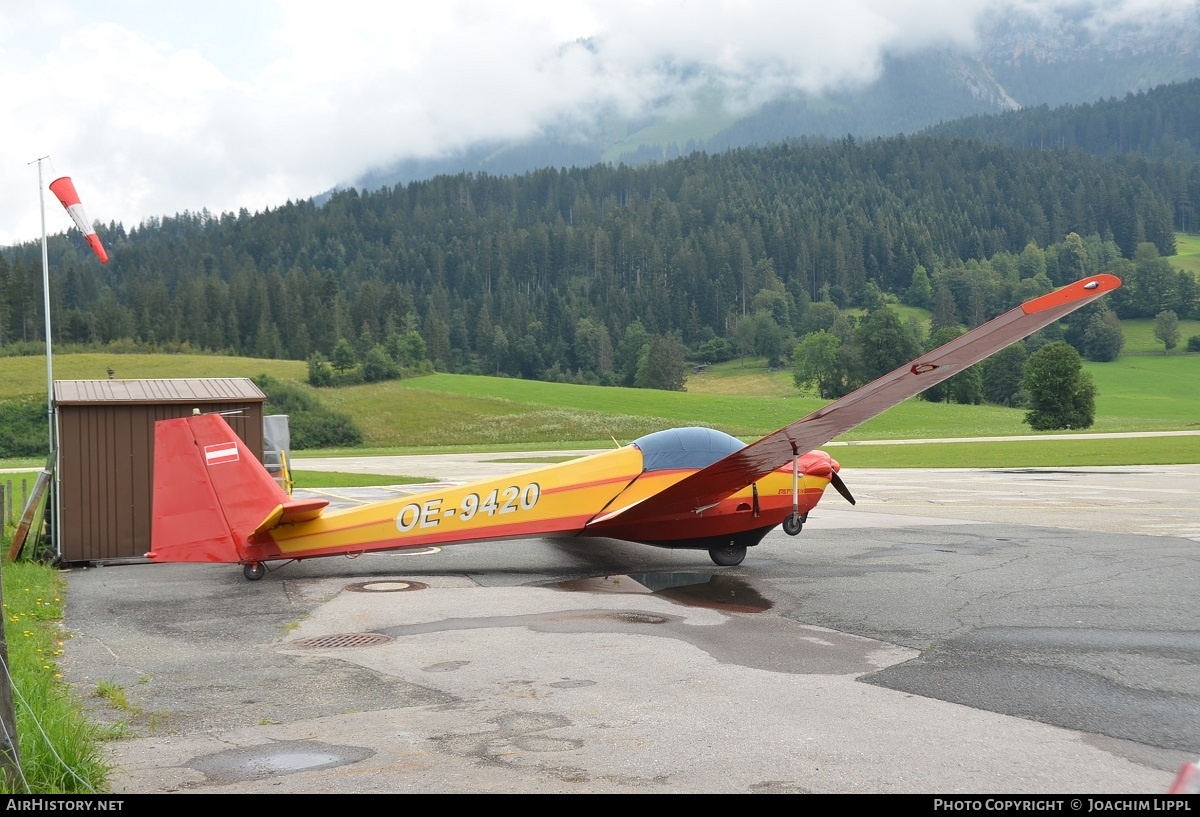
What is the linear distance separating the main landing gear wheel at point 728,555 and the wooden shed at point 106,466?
7.17 meters

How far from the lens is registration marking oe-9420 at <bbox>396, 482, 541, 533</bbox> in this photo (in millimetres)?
12648

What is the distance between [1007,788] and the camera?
531cm

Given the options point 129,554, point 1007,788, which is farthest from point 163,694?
point 129,554

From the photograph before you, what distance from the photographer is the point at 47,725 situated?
18.6 ft

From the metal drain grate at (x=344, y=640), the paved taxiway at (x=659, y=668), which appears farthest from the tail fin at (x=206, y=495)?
the metal drain grate at (x=344, y=640)

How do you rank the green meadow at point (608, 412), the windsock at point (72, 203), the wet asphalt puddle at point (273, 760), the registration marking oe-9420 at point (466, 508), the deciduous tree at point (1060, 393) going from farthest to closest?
1. the deciduous tree at point (1060, 393)
2. the green meadow at point (608, 412)
3. the windsock at point (72, 203)
4. the registration marking oe-9420 at point (466, 508)
5. the wet asphalt puddle at point (273, 760)

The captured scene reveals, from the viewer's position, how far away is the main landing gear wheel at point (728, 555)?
Result: 44.3 feet

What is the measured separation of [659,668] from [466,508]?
5.03 meters

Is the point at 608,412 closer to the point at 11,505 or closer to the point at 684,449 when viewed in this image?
the point at 684,449

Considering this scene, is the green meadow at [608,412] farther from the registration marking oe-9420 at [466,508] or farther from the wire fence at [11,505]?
the registration marking oe-9420 at [466,508]

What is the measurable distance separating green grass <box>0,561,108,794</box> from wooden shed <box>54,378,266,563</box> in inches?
185

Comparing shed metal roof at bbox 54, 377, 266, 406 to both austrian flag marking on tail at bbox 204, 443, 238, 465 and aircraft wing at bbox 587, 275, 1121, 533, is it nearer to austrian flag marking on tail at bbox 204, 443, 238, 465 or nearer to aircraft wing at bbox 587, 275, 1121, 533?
austrian flag marking on tail at bbox 204, 443, 238, 465

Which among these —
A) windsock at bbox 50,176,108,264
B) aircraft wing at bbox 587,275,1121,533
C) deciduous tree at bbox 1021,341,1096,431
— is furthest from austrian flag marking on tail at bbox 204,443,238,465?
deciduous tree at bbox 1021,341,1096,431

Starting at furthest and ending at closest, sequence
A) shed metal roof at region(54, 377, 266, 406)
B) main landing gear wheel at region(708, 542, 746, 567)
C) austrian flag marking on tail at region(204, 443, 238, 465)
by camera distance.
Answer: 1. shed metal roof at region(54, 377, 266, 406)
2. main landing gear wheel at region(708, 542, 746, 567)
3. austrian flag marking on tail at region(204, 443, 238, 465)
